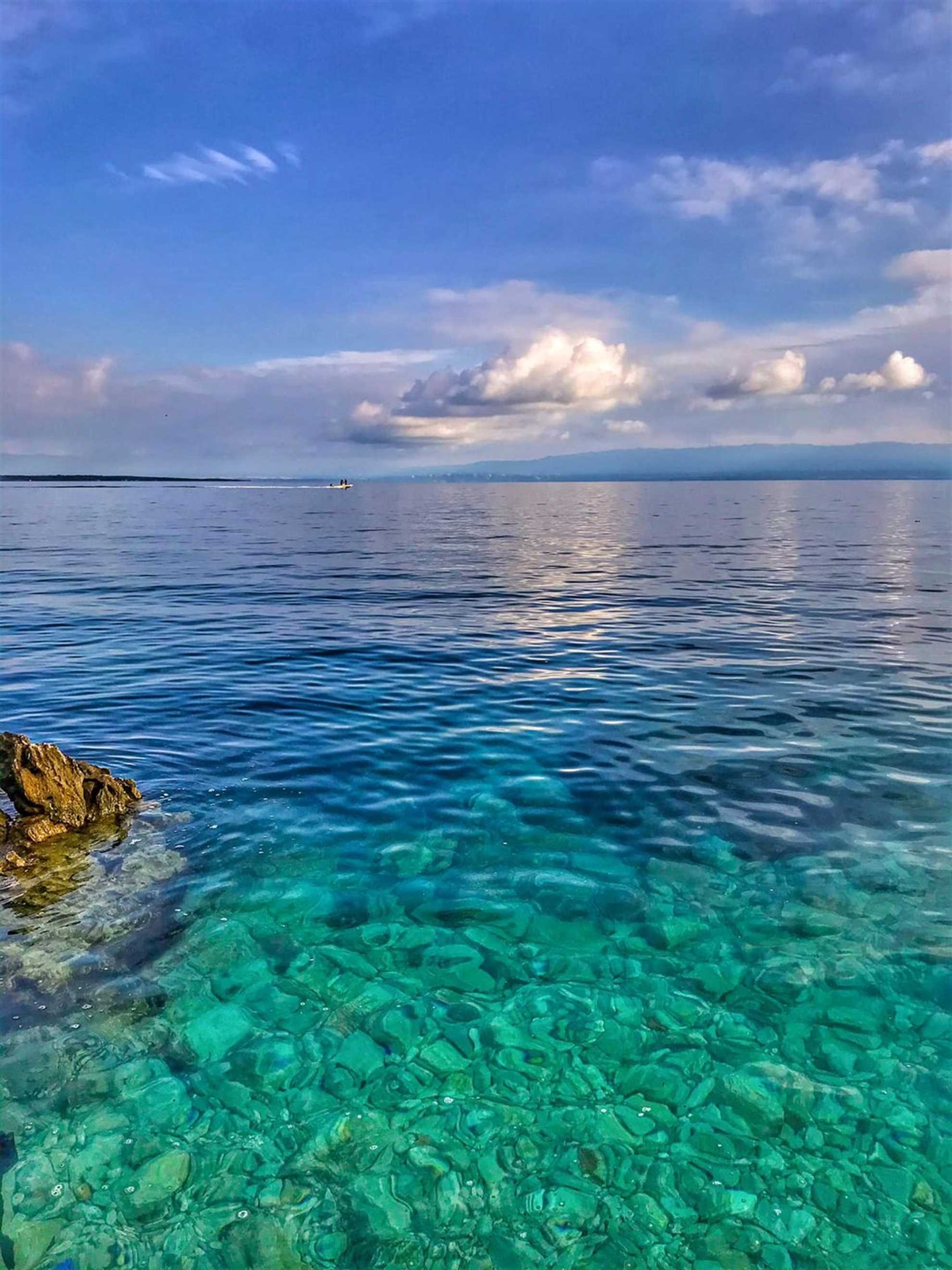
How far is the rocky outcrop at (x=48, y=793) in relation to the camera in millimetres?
14750

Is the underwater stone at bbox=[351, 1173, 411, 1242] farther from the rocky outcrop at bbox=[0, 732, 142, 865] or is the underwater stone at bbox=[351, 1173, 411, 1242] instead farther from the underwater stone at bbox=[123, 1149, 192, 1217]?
the rocky outcrop at bbox=[0, 732, 142, 865]

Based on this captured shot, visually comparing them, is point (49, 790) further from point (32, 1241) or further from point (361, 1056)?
point (32, 1241)

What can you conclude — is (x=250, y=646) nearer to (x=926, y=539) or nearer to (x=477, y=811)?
(x=477, y=811)

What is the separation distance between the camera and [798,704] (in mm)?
23031

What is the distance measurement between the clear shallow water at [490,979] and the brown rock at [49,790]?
118 cm

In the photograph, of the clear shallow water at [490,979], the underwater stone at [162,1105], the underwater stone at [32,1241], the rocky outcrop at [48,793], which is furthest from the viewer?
the rocky outcrop at [48,793]

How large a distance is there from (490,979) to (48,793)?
9858 mm

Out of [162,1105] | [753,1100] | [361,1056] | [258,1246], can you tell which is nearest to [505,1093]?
[361,1056]

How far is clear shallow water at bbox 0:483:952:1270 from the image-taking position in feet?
24.0

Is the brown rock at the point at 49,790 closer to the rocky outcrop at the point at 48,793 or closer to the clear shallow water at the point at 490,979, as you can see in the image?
the rocky outcrop at the point at 48,793

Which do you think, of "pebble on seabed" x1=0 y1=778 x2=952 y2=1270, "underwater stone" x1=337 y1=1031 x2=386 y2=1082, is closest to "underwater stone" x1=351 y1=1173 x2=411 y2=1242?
"pebble on seabed" x1=0 y1=778 x2=952 y2=1270

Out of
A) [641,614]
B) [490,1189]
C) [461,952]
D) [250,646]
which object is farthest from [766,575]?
[490,1189]

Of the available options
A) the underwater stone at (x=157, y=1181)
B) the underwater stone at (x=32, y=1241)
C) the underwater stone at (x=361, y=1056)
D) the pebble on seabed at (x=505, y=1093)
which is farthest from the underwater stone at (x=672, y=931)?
the underwater stone at (x=32, y=1241)

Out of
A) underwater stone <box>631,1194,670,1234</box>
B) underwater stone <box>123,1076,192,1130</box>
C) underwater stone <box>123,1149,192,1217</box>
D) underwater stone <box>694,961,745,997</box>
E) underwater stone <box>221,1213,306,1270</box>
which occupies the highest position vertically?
underwater stone <box>123,1076,192,1130</box>
